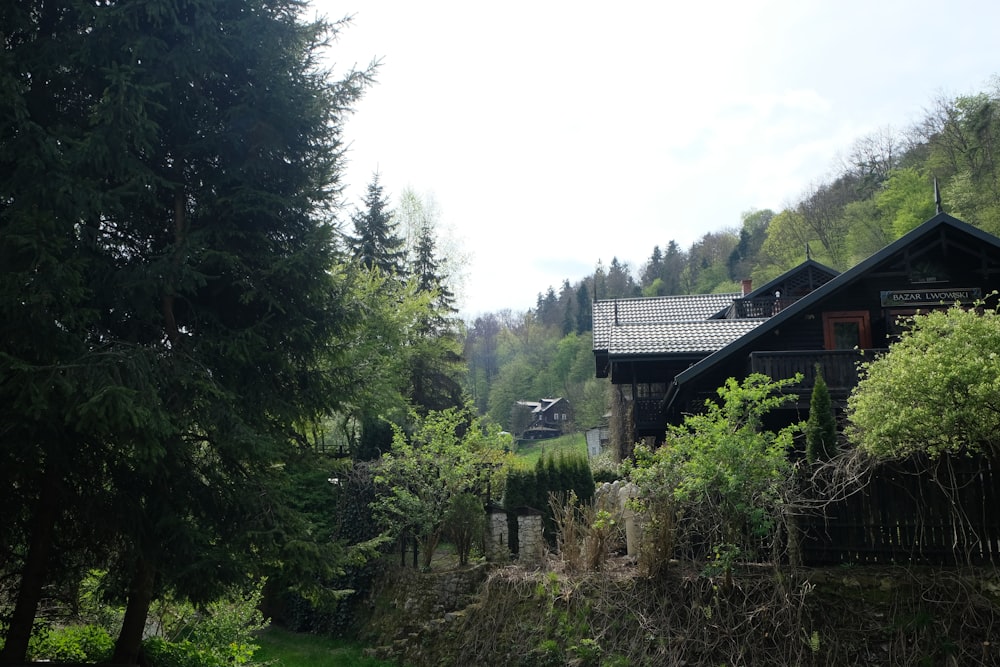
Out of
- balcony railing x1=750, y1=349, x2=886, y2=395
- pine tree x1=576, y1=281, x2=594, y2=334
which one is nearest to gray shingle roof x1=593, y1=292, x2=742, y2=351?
balcony railing x1=750, y1=349, x2=886, y2=395

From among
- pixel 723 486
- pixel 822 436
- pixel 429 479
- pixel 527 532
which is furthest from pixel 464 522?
pixel 822 436

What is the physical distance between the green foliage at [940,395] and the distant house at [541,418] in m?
45.2

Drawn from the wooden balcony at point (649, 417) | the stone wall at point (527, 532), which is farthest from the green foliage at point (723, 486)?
the wooden balcony at point (649, 417)

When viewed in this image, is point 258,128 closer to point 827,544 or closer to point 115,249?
point 115,249

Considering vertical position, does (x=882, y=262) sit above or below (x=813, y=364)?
above

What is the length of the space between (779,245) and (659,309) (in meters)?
26.5

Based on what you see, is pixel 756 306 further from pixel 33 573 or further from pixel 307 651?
pixel 33 573

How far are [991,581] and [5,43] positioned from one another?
39.1 ft

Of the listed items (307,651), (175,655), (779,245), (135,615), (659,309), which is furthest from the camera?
(779,245)

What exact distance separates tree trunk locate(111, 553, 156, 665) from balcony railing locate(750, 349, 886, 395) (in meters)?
12.1

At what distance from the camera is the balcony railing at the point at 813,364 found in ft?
51.4

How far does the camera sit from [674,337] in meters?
20.2

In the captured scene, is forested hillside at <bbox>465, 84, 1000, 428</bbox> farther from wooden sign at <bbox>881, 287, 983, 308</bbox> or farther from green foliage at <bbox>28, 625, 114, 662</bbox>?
green foliage at <bbox>28, 625, 114, 662</bbox>

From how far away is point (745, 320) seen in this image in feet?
72.6
